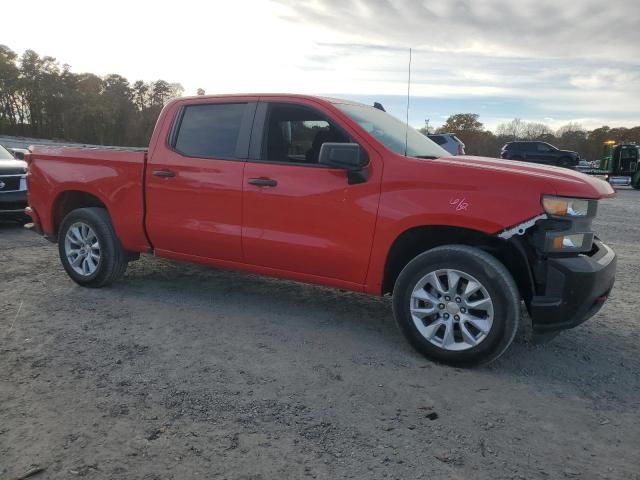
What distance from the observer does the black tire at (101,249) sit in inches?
201

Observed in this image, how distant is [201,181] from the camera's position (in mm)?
4531

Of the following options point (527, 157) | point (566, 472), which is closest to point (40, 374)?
point (566, 472)

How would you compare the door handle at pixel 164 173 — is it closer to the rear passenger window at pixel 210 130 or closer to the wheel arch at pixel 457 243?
the rear passenger window at pixel 210 130

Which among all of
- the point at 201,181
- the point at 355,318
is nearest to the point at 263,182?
the point at 201,181

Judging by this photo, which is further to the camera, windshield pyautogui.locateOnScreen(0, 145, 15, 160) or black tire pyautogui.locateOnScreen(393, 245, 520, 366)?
windshield pyautogui.locateOnScreen(0, 145, 15, 160)

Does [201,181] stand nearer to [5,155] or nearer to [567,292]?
[567,292]

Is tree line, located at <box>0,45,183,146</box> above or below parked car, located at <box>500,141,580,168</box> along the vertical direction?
above

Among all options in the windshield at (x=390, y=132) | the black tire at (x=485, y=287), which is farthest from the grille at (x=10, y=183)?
the black tire at (x=485, y=287)

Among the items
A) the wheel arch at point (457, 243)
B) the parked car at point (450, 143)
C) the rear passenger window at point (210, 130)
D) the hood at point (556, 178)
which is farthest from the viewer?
the parked car at point (450, 143)

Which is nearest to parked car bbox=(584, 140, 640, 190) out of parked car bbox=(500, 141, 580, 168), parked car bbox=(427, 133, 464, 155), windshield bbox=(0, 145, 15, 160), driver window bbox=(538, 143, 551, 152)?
parked car bbox=(500, 141, 580, 168)

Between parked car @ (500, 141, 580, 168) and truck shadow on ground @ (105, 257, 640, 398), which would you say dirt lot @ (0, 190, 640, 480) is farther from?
parked car @ (500, 141, 580, 168)

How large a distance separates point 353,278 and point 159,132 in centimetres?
237

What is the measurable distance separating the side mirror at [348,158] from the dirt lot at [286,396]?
127cm

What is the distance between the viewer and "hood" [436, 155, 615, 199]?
330 cm
